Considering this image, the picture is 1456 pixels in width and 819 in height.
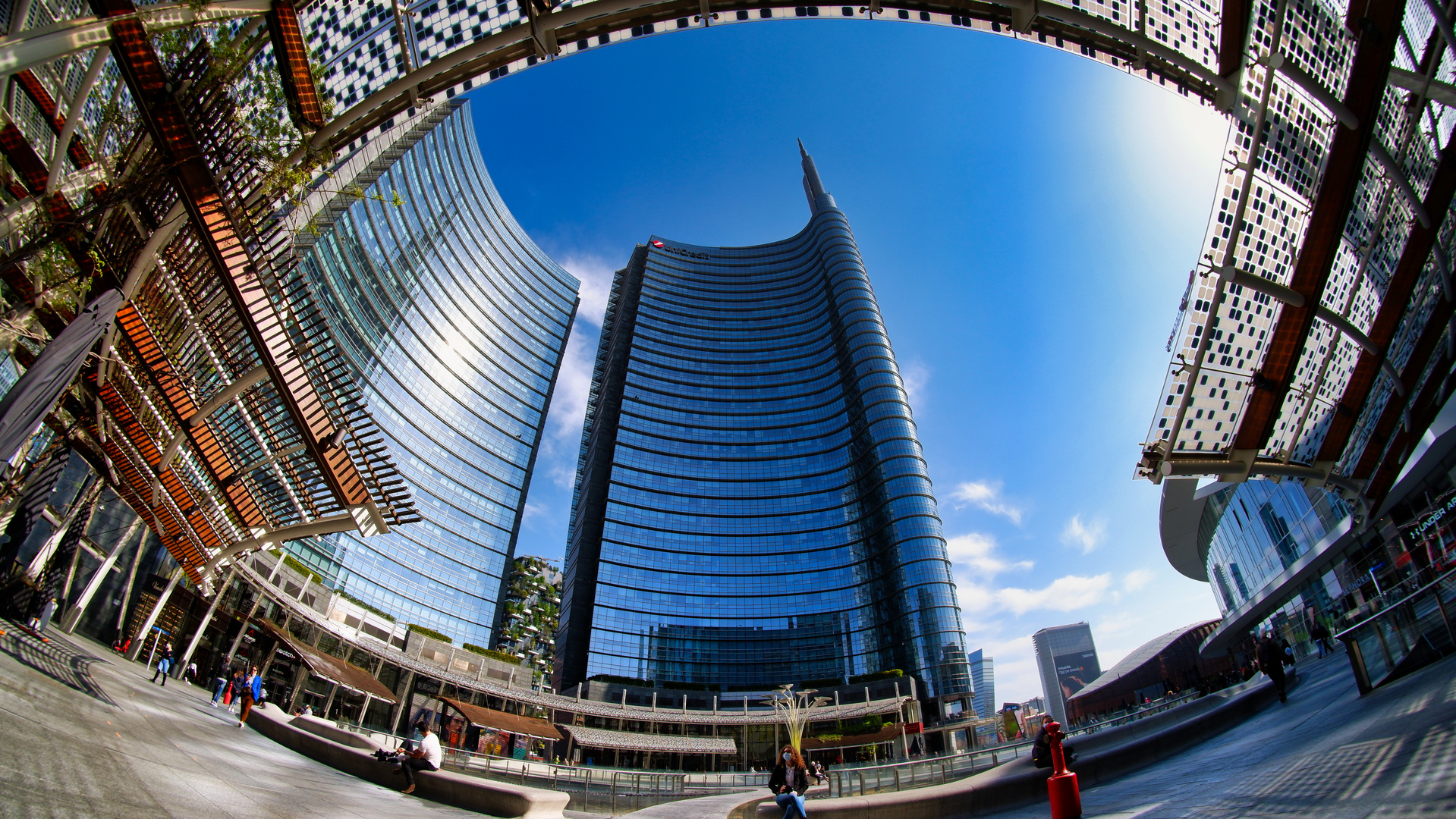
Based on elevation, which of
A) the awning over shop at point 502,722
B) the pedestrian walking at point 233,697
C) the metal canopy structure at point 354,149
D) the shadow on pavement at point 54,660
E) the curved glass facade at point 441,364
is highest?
the curved glass facade at point 441,364

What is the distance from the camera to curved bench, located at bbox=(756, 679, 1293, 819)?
31.4ft

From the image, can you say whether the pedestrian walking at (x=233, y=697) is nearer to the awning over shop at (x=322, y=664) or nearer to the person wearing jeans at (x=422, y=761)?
the awning over shop at (x=322, y=664)

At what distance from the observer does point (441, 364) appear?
3322 inches

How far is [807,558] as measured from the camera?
302 ft

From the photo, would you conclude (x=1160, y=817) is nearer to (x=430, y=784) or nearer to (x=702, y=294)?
(x=430, y=784)

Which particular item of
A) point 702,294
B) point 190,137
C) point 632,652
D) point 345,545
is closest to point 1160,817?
point 190,137

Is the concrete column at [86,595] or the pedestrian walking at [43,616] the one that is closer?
the pedestrian walking at [43,616]

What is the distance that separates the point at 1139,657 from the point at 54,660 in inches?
4179

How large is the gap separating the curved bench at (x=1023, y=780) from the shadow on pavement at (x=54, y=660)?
456 inches

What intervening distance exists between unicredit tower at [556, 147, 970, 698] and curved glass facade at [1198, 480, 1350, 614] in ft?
105

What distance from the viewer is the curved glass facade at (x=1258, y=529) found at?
31.4 m

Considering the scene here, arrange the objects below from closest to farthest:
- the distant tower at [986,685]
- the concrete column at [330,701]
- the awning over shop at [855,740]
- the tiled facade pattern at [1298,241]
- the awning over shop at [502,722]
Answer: the tiled facade pattern at [1298,241] < the awning over shop at [502,722] < the concrete column at [330,701] < the awning over shop at [855,740] < the distant tower at [986,685]

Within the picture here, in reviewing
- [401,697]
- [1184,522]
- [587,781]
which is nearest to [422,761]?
[587,781]

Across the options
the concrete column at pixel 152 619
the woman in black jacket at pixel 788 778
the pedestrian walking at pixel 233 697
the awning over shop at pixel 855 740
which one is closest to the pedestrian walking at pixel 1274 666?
the woman in black jacket at pixel 788 778
